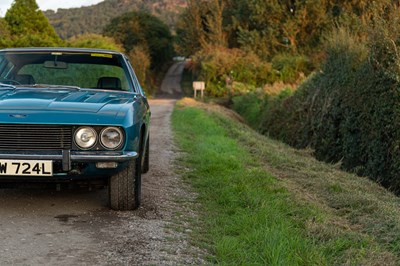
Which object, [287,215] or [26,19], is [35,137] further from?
[26,19]

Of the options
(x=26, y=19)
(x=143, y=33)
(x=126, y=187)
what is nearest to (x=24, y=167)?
(x=126, y=187)

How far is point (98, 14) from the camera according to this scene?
6132 inches

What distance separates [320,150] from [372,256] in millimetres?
9604

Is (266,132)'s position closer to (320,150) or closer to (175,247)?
(320,150)

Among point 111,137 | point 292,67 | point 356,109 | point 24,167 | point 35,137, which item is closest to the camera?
point 24,167

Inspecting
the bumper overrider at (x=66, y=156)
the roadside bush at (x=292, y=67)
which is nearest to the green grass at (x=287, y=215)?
the bumper overrider at (x=66, y=156)

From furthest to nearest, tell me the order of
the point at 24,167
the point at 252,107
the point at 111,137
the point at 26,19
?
1. the point at 26,19
2. the point at 252,107
3. the point at 111,137
4. the point at 24,167

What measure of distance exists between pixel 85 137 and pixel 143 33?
71.6 metres

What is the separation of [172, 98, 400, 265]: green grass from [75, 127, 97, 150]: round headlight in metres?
1.19

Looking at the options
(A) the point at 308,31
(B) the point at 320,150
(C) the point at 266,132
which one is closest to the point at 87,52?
(B) the point at 320,150

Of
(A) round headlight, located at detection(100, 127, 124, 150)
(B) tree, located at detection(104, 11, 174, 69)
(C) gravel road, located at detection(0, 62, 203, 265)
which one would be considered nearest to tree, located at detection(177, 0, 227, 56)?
(B) tree, located at detection(104, 11, 174, 69)

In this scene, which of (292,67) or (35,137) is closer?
(35,137)

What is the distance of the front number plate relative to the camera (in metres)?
4.86

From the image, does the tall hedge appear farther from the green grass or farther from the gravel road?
the gravel road
